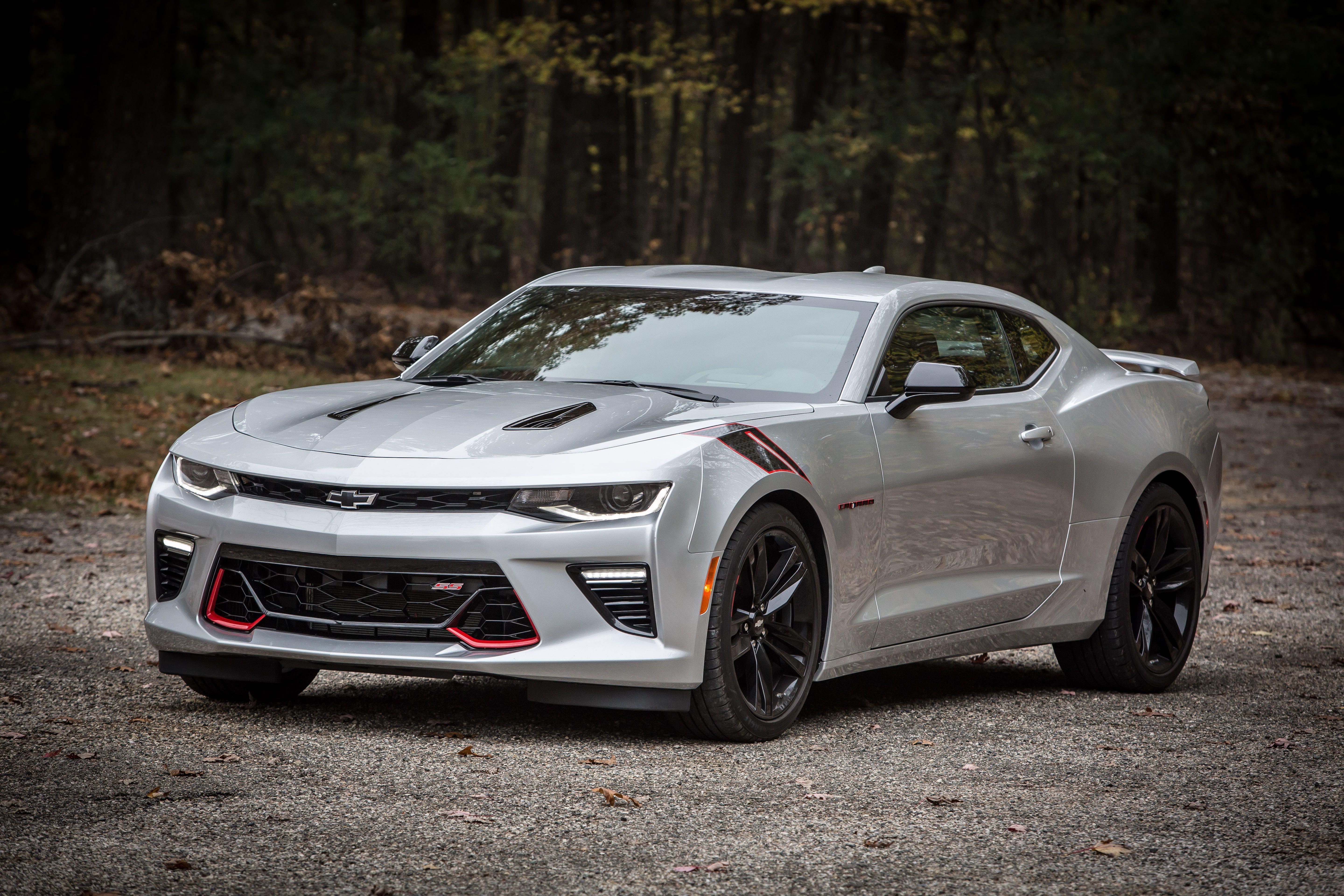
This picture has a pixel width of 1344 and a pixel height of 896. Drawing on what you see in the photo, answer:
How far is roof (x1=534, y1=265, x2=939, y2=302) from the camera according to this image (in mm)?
6430

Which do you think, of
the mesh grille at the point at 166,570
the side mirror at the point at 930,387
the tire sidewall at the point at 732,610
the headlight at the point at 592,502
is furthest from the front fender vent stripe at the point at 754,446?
the mesh grille at the point at 166,570

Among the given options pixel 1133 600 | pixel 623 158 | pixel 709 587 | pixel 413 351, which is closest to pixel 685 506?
pixel 709 587

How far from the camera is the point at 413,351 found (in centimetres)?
680

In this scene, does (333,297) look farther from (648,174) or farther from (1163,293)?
(648,174)

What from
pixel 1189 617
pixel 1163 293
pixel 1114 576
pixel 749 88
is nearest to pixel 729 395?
pixel 1114 576

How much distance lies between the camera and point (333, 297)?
715 inches

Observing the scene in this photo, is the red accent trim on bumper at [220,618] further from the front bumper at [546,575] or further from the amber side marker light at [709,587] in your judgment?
the amber side marker light at [709,587]

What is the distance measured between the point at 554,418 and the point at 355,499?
684 millimetres

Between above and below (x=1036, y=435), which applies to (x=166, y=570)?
below

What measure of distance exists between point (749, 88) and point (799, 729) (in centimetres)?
3259

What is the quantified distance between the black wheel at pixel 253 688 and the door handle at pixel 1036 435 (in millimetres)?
2803

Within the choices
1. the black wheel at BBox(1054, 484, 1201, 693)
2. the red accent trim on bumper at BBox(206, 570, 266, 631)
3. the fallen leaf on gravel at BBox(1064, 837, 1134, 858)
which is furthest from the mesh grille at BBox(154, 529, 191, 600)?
the black wheel at BBox(1054, 484, 1201, 693)

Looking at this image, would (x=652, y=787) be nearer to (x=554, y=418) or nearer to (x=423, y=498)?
(x=423, y=498)

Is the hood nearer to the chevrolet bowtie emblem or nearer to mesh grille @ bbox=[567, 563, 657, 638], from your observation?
the chevrolet bowtie emblem
